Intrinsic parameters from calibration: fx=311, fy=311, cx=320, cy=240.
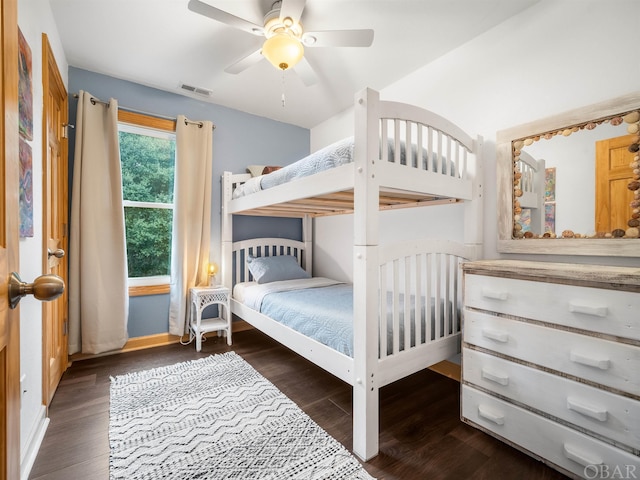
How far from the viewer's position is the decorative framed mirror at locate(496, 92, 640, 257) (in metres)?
1.49

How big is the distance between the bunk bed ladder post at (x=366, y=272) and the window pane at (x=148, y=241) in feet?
7.51

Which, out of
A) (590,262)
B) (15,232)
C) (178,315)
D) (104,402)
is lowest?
(104,402)

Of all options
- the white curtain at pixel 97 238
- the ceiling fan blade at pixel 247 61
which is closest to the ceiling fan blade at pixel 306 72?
the ceiling fan blade at pixel 247 61

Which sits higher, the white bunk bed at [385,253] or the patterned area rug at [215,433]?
the white bunk bed at [385,253]

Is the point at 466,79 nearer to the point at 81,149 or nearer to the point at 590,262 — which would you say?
the point at 590,262

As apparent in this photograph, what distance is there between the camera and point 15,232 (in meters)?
0.59

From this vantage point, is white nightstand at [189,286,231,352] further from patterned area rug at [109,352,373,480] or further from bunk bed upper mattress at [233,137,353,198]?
bunk bed upper mattress at [233,137,353,198]

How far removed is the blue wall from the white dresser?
7.86ft

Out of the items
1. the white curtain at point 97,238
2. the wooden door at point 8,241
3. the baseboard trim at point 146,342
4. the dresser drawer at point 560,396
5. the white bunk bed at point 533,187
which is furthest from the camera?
the baseboard trim at point 146,342

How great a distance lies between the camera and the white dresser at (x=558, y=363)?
3.75 feet

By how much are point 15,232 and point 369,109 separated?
1.27 metres

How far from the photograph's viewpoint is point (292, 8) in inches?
64.5

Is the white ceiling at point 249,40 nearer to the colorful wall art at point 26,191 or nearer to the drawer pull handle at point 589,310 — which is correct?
the colorful wall art at point 26,191

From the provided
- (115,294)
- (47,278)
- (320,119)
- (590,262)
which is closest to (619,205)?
(590,262)
